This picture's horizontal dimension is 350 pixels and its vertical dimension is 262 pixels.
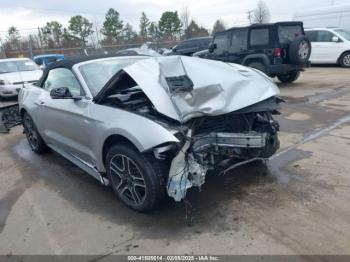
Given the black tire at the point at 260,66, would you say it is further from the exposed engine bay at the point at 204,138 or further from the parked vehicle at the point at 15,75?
the parked vehicle at the point at 15,75

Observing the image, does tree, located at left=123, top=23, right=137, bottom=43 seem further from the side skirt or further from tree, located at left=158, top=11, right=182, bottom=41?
the side skirt

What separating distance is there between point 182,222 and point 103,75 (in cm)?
206

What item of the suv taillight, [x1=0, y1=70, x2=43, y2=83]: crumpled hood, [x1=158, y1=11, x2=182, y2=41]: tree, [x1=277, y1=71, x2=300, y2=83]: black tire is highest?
[x1=158, y1=11, x2=182, y2=41]: tree

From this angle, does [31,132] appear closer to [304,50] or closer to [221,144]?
[221,144]

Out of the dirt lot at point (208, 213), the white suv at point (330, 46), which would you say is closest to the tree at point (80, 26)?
the white suv at point (330, 46)

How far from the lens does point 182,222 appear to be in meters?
3.22

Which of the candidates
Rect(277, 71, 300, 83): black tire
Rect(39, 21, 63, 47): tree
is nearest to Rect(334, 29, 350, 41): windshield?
Rect(277, 71, 300, 83): black tire

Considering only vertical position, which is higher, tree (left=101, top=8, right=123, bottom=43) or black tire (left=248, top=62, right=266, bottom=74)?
tree (left=101, top=8, right=123, bottom=43)

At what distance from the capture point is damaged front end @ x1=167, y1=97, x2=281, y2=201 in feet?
9.87

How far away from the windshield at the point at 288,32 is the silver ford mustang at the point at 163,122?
20.8ft

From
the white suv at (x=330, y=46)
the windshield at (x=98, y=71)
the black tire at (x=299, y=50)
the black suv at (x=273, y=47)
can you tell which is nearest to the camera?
the windshield at (x=98, y=71)

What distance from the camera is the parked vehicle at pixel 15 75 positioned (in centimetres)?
1120

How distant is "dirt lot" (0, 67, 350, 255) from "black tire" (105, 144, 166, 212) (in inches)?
6.5

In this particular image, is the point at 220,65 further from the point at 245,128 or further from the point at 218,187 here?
the point at 218,187
